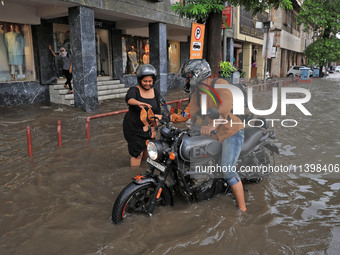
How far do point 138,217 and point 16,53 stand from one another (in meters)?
10.9

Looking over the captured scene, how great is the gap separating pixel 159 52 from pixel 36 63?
222 inches

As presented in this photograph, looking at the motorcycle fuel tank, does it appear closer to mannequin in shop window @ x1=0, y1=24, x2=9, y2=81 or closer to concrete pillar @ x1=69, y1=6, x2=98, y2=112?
concrete pillar @ x1=69, y1=6, x2=98, y2=112

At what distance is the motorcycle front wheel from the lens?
10.9ft

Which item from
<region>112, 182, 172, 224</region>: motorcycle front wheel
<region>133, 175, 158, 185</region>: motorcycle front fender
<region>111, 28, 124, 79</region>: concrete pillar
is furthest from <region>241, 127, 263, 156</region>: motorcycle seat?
<region>111, 28, 124, 79</region>: concrete pillar

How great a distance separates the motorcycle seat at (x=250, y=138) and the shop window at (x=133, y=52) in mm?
13735

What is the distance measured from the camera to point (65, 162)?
5629mm

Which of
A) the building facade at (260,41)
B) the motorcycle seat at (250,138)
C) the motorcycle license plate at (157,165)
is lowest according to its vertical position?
the motorcycle license plate at (157,165)

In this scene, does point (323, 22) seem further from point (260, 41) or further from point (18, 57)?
point (18, 57)

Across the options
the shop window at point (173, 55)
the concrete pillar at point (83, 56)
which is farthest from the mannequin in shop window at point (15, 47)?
the shop window at point (173, 55)

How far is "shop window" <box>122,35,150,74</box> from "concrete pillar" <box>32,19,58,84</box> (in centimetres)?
497

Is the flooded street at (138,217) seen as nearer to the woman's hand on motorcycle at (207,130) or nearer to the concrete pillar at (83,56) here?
the woman's hand on motorcycle at (207,130)

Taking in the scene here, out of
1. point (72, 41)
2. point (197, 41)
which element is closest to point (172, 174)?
point (197, 41)

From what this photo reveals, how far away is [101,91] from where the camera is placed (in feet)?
47.0

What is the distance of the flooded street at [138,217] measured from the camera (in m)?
3.15
